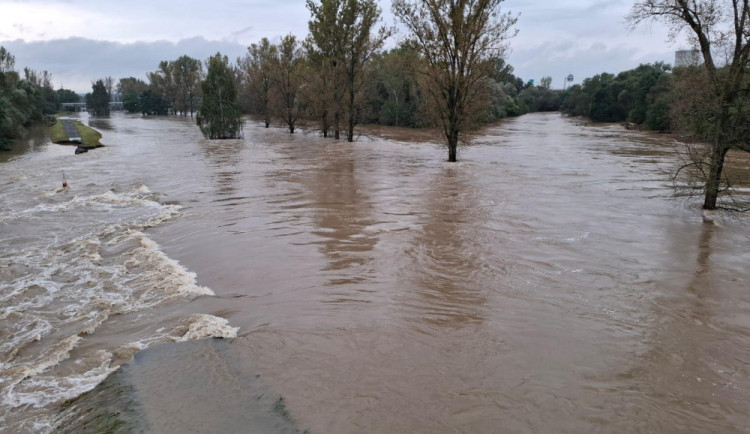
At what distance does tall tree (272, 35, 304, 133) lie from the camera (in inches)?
1674

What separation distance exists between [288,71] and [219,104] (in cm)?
894

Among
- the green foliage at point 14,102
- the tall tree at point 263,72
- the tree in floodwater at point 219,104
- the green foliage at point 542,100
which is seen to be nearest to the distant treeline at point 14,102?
the green foliage at point 14,102

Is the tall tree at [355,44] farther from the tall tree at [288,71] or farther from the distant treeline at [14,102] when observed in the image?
the distant treeline at [14,102]

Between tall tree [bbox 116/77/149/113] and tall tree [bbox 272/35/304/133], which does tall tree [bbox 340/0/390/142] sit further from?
tall tree [bbox 116/77/149/113]

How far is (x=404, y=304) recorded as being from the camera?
6.70 metres

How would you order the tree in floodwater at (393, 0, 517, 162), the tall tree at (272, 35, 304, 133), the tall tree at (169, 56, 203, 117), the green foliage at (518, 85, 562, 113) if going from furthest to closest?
the green foliage at (518, 85, 562, 113) → the tall tree at (169, 56, 203, 117) → the tall tree at (272, 35, 304, 133) → the tree in floodwater at (393, 0, 517, 162)

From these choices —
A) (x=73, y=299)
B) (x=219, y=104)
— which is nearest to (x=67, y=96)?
(x=219, y=104)

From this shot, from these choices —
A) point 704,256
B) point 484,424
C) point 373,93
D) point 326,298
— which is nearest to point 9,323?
point 326,298

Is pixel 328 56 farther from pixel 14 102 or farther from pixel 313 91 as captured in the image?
pixel 14 102

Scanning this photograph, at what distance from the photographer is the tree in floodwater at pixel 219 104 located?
35875 millimetres

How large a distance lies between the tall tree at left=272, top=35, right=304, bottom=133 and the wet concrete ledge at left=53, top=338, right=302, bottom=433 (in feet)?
127

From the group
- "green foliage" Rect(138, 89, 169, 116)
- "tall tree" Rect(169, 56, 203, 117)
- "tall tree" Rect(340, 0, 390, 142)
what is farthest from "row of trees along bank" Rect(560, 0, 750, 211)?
"green foliage" Rect(138, 89, 169, 116)

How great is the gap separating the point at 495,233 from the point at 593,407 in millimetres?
6336

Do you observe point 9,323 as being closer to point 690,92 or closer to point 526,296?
point 526,296
